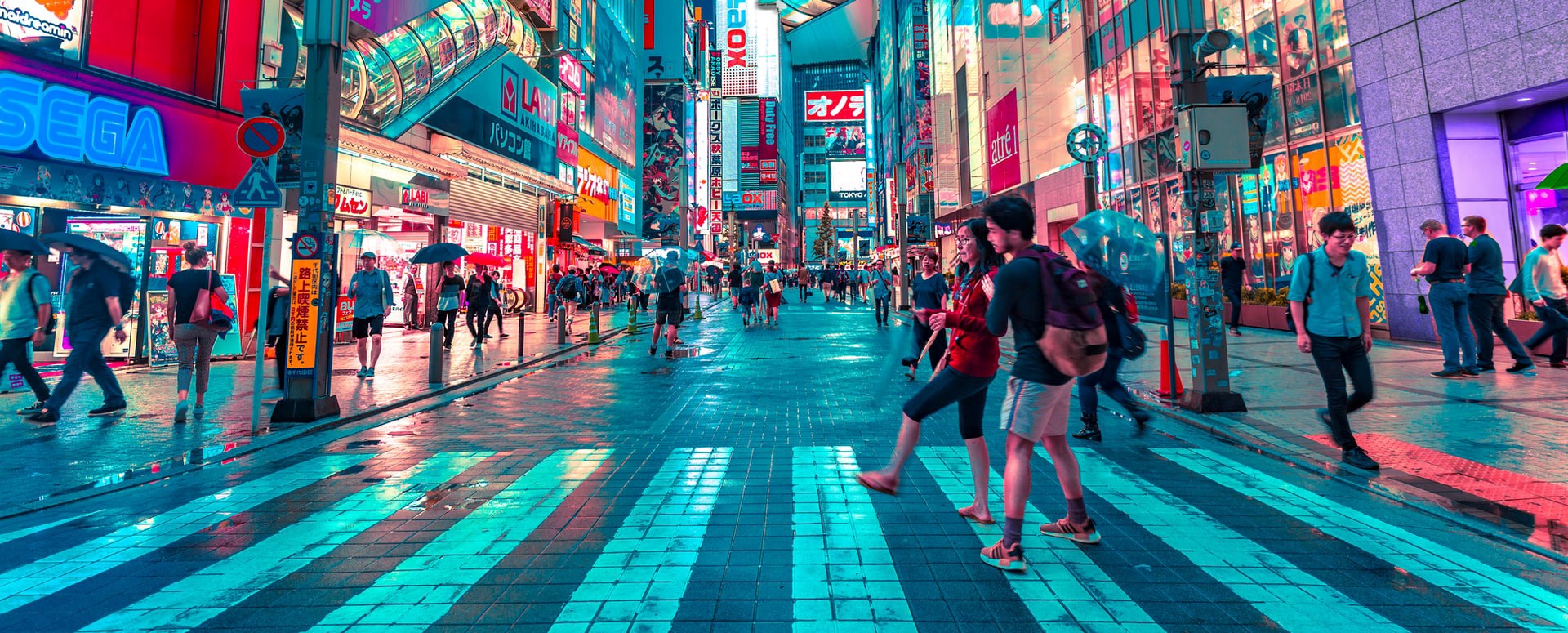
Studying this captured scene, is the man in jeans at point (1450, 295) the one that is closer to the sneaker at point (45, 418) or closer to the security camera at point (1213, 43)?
the security camera at point (1213, 43)

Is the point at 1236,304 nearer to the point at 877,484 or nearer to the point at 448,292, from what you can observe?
the point at 877,484

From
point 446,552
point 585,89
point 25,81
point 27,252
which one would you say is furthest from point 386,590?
point 585,89

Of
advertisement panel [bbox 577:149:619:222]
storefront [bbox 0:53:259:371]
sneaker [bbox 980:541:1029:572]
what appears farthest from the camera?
advertisement panel [bbox 577:149:619:222]

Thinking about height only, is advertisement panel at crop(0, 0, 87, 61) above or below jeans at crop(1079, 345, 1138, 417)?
above

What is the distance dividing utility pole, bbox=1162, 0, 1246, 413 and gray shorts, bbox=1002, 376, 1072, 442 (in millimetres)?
4798

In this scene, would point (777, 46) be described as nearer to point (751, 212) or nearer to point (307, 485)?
point (751, 212)

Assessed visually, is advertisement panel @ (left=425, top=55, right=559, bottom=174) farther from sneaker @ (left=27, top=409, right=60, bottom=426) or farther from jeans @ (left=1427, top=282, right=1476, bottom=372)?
jeans @ (left=1427, top=282, right=1476, bottom=372)

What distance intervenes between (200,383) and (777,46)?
162 metres

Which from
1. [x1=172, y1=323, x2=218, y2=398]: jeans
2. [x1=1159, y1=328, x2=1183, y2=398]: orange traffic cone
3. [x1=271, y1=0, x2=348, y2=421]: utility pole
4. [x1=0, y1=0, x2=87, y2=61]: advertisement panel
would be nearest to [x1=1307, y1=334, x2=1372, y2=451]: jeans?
[x1=1159, y1=328, x2=1183, y2=398]: orange traffic cone

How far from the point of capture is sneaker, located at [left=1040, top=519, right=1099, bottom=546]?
11.5ft

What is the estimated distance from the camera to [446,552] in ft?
11.4

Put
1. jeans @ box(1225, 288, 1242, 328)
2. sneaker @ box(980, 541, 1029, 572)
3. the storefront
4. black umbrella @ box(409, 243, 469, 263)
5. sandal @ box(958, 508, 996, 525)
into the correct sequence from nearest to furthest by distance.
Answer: sneaker @ box(980, 541, 1029, 572)
sandal @ box(958, 508, 996, 525)
the storefront
black umbrella @ box(409, 243, 469, 263)
jeans @ box(1225, 288, 1242, 328)

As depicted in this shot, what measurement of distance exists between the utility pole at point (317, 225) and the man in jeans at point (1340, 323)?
896 cm

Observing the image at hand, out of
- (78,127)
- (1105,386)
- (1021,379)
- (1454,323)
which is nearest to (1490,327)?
(1454,323)
